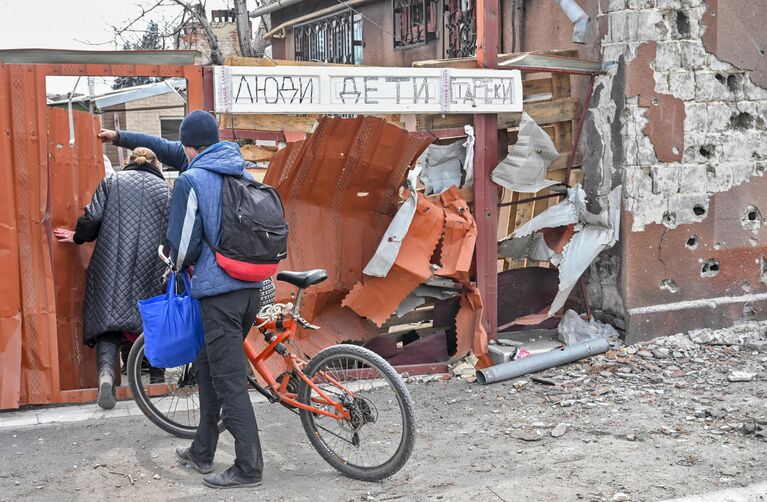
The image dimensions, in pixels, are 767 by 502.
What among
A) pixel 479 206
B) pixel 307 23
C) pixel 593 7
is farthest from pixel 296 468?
pixel 307 23

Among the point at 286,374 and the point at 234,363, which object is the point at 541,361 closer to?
the point at 286,374

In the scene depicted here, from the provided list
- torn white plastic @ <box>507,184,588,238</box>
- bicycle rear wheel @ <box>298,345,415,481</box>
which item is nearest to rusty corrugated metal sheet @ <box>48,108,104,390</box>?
bicycle rear wheel @ <box>298,345,415,481</box>

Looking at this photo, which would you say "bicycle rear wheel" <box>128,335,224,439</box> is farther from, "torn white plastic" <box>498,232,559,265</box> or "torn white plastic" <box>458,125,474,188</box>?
"torn white plastic" <box>498,232,559,265</box>

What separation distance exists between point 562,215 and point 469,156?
944mm

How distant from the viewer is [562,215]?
7199 millimetres

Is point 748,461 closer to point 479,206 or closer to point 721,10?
point 479,206

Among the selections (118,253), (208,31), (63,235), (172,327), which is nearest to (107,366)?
(118,253)

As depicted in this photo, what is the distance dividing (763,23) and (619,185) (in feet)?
6.24

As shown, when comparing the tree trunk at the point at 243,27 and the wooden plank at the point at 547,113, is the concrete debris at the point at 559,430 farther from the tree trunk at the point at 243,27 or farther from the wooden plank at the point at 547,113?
the tree trunk at the point at 243,27

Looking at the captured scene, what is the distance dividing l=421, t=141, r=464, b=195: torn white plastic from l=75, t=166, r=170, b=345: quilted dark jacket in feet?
7.15

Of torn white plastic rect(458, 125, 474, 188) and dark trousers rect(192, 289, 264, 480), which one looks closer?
dark trousers rect(192, 289, 264, 480)

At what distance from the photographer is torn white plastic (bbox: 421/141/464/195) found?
280 inches

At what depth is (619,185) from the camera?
710 cm

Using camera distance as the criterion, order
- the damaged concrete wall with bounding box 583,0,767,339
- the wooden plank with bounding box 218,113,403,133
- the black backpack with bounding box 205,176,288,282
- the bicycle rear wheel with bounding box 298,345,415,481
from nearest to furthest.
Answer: the black backpack with bounding box 205,176,288,282, the bicycle rear wheel with bounding box 298,345,415,481, the wooden plank with bounding box 218,113,403,133, the damaged concrete wall with bounding box 583,0,767,339
